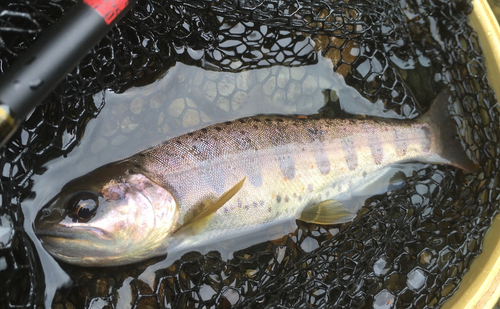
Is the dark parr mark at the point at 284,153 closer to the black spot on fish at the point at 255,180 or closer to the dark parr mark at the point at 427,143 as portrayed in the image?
the black spot on fish at the point at 255,180

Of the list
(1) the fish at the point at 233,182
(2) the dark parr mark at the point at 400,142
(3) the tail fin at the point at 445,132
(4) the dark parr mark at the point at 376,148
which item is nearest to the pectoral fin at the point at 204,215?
(1) the fish at the point at 233,182

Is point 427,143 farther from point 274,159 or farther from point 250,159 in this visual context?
point 250,159

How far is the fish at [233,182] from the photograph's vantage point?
171cm

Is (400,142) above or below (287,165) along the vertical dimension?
below

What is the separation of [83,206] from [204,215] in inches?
25.7

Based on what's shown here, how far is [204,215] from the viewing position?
1.94m

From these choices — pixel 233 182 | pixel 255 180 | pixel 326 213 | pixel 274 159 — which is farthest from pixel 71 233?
pixel 326 213

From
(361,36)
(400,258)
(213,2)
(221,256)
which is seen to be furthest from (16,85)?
(400,258)

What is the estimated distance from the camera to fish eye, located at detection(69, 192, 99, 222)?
1.66 meters

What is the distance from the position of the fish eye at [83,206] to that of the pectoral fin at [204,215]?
1.63 feet

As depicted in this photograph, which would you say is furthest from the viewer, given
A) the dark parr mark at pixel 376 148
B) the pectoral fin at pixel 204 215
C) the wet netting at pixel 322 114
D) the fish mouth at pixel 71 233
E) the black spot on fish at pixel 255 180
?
the dark parr mark at pixel 376 148

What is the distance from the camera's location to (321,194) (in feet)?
7.42

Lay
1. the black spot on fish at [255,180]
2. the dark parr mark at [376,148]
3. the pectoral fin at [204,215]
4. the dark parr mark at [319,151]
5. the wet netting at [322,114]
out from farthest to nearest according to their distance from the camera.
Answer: the dark parr mark at [376,148] → the dark parr mark at [319,151] → the black spot on fish at [255,180] → the pectoral fin at [204,215] → the wet netting at [322,114]

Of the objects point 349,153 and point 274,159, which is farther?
point 349,153
